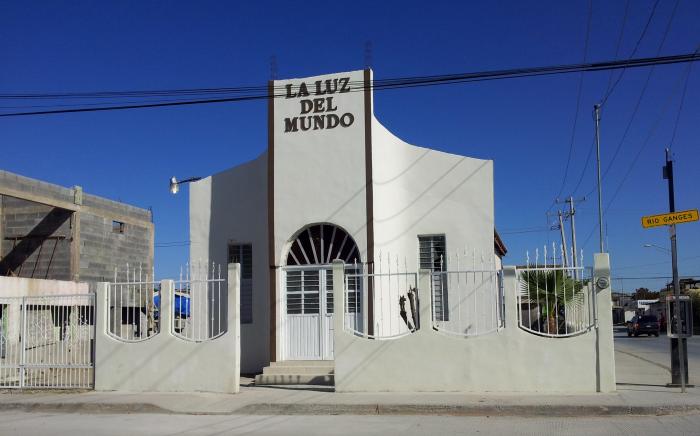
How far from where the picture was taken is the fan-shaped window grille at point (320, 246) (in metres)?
16.9

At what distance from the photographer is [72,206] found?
25578mm

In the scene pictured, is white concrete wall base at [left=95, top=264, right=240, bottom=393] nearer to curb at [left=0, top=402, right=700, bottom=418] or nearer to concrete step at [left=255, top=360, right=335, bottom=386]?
curb at [left=0, top=402, right=700, bottom=418]

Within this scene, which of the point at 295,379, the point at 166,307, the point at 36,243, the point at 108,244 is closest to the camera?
the point at 166,307

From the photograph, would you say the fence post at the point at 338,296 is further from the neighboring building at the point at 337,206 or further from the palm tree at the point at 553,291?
the palm tree at the point at 553,291

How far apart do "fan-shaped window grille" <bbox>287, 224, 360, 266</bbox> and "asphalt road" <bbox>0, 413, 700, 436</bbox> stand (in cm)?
560

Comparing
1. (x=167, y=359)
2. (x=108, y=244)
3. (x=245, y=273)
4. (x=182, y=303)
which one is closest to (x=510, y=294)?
(x=167, y=359)

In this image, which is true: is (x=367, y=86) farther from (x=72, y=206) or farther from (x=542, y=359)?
(x=72, y=206)

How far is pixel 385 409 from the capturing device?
11.8m

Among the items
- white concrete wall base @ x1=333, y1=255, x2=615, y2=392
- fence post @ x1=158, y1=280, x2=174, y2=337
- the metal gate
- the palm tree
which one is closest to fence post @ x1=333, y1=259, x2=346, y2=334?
white concrete wall base @ x1=333, y1=255, x2=615, y2=392

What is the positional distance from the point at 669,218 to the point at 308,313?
328 inches

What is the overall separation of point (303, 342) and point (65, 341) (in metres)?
5.31

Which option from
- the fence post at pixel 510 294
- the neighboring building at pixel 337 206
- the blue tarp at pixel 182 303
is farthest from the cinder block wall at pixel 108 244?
the fence post at pixel 510 294

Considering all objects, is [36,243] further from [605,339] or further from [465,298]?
[605,339]

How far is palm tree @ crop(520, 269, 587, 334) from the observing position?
1348 centimetres
